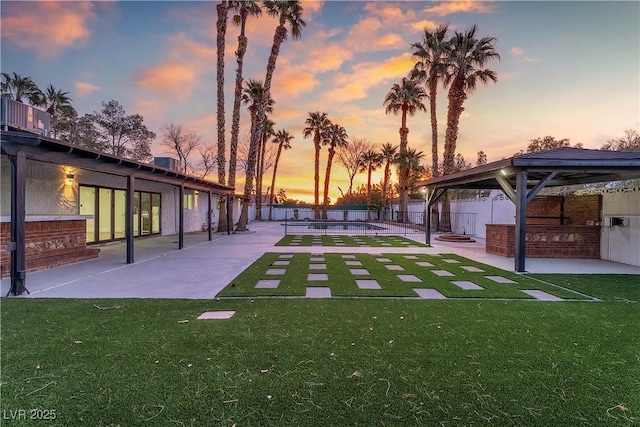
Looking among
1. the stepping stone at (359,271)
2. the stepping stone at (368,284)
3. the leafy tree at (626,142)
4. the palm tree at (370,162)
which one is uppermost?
the palm tree at (370,162)

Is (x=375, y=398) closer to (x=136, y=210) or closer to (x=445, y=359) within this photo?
(x=445, y=359)

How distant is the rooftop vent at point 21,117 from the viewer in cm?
725

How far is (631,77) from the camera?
39.0 ft

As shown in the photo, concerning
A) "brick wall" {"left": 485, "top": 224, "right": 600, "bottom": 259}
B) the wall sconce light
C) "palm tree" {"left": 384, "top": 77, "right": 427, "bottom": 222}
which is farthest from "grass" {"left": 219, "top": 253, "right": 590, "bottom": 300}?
"palm tree" {"left": 384, "top": 77, "right": 427, "bottom": 222}

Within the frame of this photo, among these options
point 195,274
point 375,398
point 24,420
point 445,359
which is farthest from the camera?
point 195,274

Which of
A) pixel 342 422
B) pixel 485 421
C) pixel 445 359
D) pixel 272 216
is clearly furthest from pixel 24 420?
pixel 272 216

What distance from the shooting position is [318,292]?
5445 mm

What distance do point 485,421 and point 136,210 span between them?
14513mm

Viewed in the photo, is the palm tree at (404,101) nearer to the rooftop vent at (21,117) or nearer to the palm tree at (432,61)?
the palm tree at (432,61)

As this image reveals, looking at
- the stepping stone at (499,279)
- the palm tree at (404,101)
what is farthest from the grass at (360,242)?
the palm tree at (404,101)

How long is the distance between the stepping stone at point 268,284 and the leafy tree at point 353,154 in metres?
32.2

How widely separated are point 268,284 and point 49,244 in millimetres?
5195

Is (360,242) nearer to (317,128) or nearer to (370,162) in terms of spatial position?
(317,128)

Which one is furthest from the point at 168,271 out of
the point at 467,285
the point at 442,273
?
the point at 467,285
